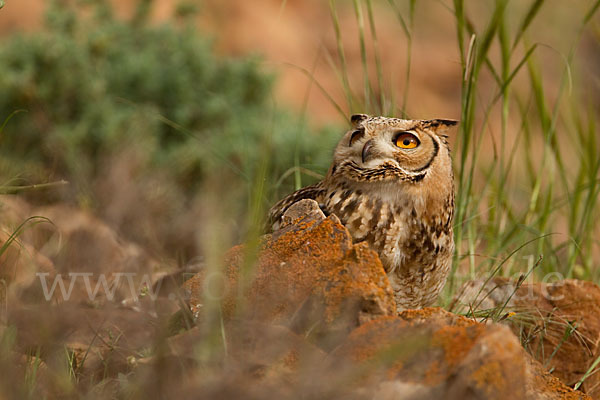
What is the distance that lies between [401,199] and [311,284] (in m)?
0.51

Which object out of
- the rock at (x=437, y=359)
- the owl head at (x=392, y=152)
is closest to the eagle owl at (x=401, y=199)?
the owl head at (x=392, y=152)

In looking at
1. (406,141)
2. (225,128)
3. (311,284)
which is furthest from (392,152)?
(225,128)

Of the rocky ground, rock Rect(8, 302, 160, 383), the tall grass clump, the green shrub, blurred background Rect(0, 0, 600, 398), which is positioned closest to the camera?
the rocky ground

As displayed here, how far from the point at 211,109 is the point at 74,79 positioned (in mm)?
1149

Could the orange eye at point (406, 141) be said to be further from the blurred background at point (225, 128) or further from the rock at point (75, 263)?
the rock at point (75, 263)

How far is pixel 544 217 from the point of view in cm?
326

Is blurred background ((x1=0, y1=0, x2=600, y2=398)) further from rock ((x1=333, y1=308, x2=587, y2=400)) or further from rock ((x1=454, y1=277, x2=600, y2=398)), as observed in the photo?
rock ((x1=333, y1=308, x2=587, y2=400))

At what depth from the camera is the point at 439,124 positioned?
2297mm

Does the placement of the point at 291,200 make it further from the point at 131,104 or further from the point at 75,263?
the point at 131,104

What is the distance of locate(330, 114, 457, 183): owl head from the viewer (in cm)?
217

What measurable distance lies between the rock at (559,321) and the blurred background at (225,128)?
0.17m

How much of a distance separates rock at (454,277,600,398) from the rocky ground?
0.02 metres

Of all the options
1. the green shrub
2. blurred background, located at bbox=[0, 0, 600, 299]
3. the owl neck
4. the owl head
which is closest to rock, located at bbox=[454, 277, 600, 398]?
blurred background, located at bbox=[0, 0, 600, 299]

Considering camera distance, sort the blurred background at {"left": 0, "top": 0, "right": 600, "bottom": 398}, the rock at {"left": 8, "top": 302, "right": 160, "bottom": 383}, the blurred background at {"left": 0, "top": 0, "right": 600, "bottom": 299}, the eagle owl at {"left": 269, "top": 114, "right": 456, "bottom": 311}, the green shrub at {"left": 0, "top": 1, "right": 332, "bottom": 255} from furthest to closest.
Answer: the green shrub at {"left": 0, "top": 1, "right": 332, "bottom": 255} < the blurred background at {"left": 0, "top": 0, "right": 600, "bottom": 299} < the eagle owl at {"left": 269, "top": 114, "right": 456, "bottom": 311} < the blurred background at {"left": 0, "top": 0, "right": 600, "bottom": 398} < the rock at {"left": 8, "top": 302, "right": 160, "bottom": 383}
